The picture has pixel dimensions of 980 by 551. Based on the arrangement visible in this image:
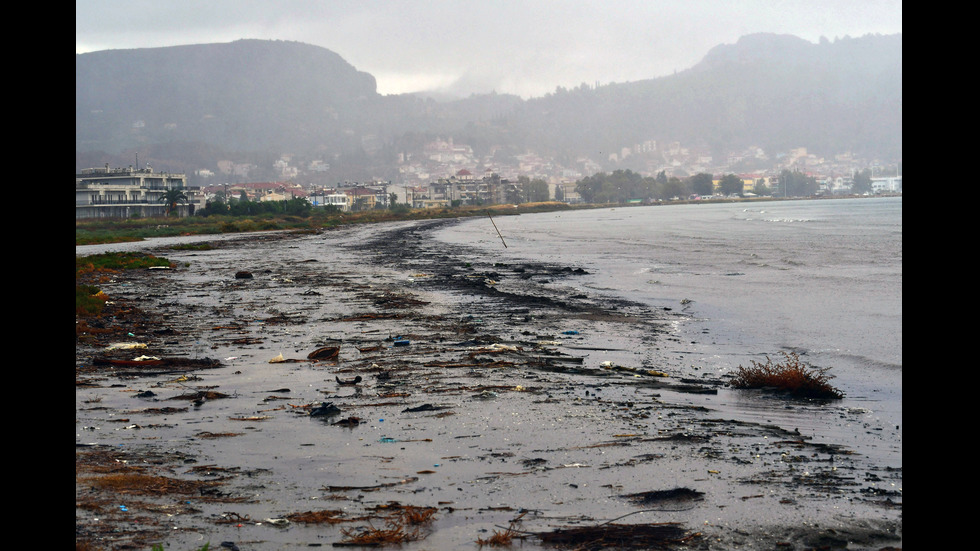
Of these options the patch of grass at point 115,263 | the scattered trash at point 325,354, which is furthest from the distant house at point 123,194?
the scattered trash at point 325,354

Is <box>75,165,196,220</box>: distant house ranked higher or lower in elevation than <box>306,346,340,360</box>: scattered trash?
higher

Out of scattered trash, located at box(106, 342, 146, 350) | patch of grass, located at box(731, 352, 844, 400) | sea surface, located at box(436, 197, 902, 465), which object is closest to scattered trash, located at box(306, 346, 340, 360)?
scattered trash, located at box(106, 342, 146, 350)

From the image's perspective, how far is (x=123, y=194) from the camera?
11638 centimetres

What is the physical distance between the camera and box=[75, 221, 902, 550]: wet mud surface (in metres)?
4.75

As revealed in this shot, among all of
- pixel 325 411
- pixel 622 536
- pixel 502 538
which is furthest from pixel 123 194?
pixel 622 536

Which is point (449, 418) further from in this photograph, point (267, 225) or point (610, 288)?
point (267, 225)

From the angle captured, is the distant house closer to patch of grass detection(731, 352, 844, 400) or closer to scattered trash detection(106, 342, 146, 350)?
scattered trash detection(106, 342, 146, 350)

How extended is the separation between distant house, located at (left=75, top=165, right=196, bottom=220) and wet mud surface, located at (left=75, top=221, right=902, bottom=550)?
108089 mm

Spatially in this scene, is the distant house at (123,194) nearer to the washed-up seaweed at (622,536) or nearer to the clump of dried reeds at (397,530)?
the clump of dried reeds at (397,530)

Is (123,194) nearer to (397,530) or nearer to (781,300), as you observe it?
(781,300)
